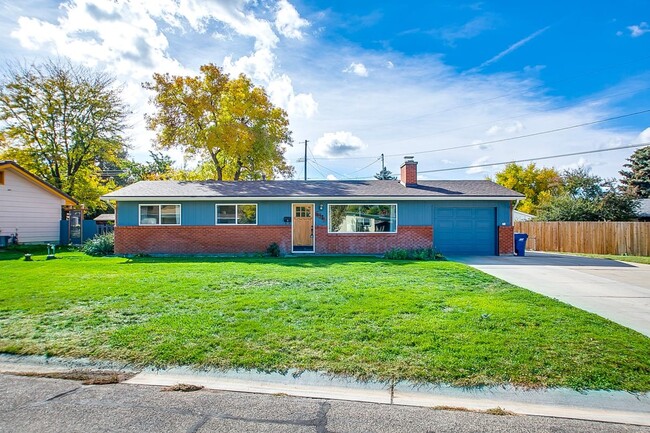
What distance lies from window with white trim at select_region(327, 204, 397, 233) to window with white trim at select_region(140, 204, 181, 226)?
6.88 metres

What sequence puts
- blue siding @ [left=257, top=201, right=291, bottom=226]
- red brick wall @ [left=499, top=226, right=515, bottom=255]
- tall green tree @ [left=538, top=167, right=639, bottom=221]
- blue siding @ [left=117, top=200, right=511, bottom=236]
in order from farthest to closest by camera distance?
tall green tree @ [left=538, top=167, right=639, bottom=221] < blue siding @ [left=257, top=201, right=291, bottom=226] < blue siding @ [left=117, top=200, right=511, bottom=236] < red brick wall @ [left=499, top=226, right=515, bottom=255]

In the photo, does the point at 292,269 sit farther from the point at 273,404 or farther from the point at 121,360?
the point at 273,404

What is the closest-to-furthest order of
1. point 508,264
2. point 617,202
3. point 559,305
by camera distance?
point 559,305 < point 508,264 < point 617,202

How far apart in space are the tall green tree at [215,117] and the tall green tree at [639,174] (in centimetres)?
3697

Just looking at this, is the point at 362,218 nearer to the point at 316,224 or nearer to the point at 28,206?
the point at 316,224

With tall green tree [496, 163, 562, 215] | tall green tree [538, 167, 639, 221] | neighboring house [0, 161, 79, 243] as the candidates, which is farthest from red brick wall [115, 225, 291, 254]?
tall green tree [496, 163, 562, 215]

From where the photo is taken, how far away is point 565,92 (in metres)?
17.2

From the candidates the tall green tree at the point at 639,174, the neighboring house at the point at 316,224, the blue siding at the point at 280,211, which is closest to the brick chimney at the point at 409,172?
the neighboring house at the point at 316,224

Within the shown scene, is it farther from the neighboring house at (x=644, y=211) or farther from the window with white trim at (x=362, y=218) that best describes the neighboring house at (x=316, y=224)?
the neighboring house at (x=644, y=211)

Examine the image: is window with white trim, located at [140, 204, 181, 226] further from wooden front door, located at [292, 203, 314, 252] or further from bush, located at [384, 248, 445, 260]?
bush, located at [384, 248, 445, 260]

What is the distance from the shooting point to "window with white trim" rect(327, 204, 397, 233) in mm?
15797

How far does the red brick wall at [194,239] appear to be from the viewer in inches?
619

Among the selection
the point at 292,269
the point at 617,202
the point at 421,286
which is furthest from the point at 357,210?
the point at 617,202

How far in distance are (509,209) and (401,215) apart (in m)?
4.75
